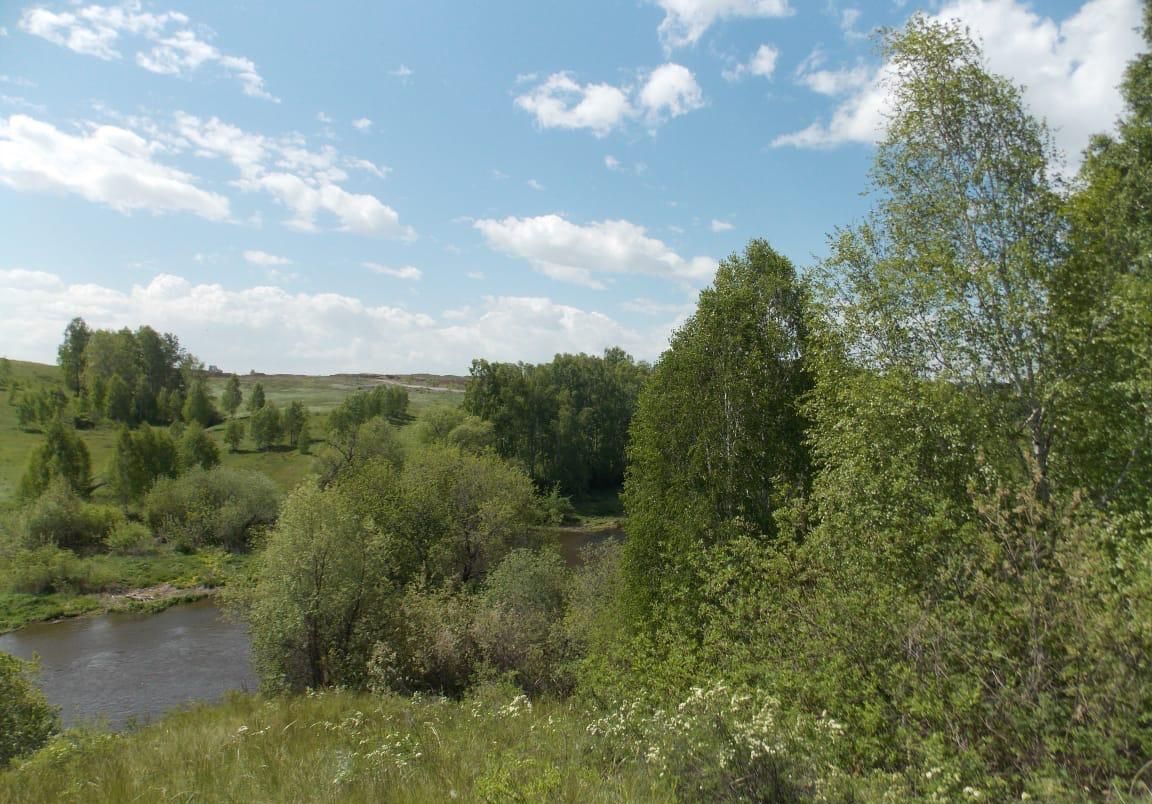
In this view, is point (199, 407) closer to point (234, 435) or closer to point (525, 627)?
point (234, 435)

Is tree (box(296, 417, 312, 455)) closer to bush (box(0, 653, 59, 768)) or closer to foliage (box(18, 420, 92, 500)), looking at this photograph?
foliage (box(18, 420, 92, 500))

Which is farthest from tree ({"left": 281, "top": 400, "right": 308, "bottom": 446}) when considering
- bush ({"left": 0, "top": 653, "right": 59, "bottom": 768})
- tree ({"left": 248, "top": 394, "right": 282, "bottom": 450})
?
bush ({"left": 0, "top": 653, "right": 59, "bottom": 768})

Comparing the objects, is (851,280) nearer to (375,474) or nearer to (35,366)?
(375,474)

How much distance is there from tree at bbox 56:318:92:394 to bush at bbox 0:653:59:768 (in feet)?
350

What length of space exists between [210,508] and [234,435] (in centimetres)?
3347

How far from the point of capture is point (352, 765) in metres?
7.13

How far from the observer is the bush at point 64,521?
46156mm

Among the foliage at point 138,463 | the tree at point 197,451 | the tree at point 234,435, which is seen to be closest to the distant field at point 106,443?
the tree at point 234,435

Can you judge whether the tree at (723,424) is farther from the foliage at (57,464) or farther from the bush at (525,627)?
the foliage at (57,464)

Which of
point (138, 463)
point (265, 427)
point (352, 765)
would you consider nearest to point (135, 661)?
point (352, 765)

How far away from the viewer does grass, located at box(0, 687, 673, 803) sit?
19.4 feet

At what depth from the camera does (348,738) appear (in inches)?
373

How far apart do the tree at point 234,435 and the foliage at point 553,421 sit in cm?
3378

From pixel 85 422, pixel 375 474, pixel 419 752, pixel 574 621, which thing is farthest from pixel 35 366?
pixel 419 752
